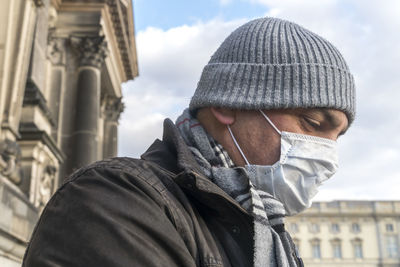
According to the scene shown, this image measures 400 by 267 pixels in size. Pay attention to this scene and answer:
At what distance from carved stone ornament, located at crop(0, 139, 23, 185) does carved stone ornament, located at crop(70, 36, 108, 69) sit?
7.87m

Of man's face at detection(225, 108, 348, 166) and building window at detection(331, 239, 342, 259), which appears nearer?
man's face at detection(225, 108, 348, 166)

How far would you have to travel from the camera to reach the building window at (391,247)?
268ft

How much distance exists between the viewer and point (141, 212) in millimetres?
1910

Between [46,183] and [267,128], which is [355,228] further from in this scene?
[267,128]

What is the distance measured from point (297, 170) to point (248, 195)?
535 millimetres

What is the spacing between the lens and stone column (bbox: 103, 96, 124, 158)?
20.8 m

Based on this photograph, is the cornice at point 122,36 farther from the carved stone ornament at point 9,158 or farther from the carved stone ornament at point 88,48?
the carved stone ornament at point 9,158

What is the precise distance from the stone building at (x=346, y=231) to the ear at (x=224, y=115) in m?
77.7

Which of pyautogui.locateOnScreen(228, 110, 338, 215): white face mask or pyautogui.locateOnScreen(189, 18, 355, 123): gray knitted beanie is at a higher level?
pyautogui.locateOnScreen(189, 18, 355, 123): gray knitted beanie

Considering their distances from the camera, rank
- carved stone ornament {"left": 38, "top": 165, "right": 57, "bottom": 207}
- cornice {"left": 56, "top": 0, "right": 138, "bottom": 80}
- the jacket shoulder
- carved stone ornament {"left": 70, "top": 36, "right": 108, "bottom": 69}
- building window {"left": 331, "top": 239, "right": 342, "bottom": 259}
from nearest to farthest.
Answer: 1. the jacket shoulder
2. carved stone ornament {"left": 38, "top": 165, "right": 57, "bottom": 207}
3. carved stone ornament {"left": 70, "top": 36, "right": 108, "bottom": 69}
4. cornice {"left": 56, "top": 0, "right": 138, "bottom": 80}
5. building window {"left": 331, "top": 239, "right": 342, "bottom": 259}

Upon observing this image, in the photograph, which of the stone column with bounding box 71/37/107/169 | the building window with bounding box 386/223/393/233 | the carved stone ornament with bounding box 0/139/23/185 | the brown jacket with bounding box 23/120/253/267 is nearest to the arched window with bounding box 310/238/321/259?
the building window with bounding box 386/223/393/233

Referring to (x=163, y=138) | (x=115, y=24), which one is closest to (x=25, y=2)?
(x=163, y=138)

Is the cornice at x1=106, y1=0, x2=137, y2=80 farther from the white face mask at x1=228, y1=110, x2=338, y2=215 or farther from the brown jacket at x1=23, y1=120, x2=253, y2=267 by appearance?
the brown jacket at x1=23, y1=120, x2=253, y2=267

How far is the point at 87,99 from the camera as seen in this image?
1552 centimetres
